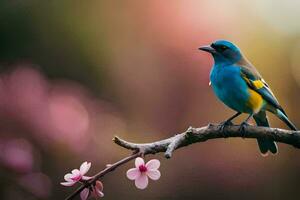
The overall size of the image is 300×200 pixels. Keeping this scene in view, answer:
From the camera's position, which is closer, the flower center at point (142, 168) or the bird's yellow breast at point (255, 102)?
the flower center at point (142, 168)

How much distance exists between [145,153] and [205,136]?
26 centimetres

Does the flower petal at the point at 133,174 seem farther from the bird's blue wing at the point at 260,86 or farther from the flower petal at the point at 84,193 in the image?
the bird's blue wing at the point at 260,86

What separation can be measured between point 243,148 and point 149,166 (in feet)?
17.5

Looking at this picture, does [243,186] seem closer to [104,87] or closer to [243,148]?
[243,148]

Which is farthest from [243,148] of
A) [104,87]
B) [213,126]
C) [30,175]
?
[213,126]

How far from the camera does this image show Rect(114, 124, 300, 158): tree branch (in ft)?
6.45

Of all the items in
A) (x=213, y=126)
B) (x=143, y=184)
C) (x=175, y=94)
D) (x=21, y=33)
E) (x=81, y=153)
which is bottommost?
(x=143, y=184)

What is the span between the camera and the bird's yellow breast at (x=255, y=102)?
2967 mm

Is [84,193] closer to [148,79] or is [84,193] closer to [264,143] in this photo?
[264,143]

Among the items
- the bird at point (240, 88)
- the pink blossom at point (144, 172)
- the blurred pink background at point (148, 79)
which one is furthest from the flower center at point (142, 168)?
the blurred pink background at point (148, 79)

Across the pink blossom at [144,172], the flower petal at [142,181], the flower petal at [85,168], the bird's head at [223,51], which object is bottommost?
the flower petal at [142,181]

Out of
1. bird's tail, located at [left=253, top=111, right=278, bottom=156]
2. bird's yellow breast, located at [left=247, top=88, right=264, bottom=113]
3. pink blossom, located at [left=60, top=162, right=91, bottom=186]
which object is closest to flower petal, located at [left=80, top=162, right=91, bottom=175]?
pink blossom, located at [left=60, top=162, right=91, bottom=186]

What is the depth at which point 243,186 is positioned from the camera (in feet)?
22.8

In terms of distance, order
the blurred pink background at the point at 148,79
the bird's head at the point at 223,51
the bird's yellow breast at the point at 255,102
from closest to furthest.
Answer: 1. the bird's yellow breast at the point at 255,102
2. the bird's head at the point at 223,51
3. the blurred pink background at the point at 148,79
